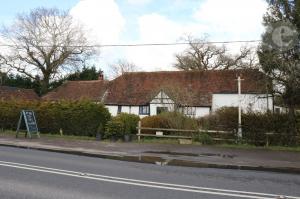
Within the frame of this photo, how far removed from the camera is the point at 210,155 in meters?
16.5

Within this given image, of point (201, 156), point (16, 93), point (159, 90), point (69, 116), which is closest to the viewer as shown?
point (201, 156)

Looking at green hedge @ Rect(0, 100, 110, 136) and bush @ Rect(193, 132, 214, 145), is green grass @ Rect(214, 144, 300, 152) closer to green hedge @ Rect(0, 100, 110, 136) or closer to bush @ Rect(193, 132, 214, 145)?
bush @ Rect(193, 132, 214, 145)

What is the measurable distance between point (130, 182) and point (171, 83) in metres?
31.9

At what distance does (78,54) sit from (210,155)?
151ft

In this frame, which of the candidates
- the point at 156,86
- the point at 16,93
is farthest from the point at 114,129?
the point at 16,93

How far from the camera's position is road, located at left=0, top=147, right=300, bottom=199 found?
8.35 m

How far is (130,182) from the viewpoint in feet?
31.8

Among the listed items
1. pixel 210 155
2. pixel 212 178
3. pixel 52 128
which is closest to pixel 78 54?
pixel 52 128

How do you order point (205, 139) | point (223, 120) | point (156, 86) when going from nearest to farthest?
point (205, 139) < point (223, 120) < point (156, 86)

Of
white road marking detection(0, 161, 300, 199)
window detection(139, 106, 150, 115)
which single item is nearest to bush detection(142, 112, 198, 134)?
white road marking detection(0, 161, 300, 199)

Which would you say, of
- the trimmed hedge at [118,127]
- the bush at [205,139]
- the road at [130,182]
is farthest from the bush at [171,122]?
the road at [130,182]

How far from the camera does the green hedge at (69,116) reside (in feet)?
85.5

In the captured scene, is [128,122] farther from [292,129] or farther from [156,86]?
[156,86]

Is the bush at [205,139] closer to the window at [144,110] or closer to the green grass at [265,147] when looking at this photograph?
the green grass at [265,147]
